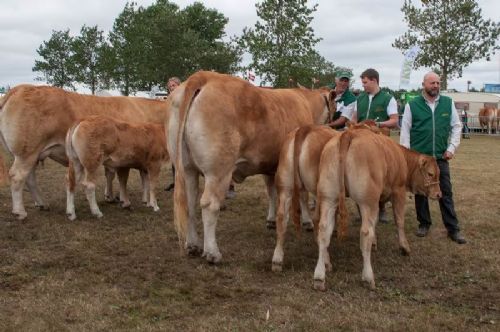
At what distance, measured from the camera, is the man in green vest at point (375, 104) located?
7.00 m

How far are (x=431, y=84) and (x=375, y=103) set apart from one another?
0.90 meters

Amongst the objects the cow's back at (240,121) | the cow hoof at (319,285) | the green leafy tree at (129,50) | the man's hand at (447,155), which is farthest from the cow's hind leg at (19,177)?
the green leafy tree at (129,50)

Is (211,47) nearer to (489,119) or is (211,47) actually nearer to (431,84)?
(489,119)

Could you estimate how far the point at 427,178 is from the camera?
610cm

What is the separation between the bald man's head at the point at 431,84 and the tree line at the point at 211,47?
14839mm

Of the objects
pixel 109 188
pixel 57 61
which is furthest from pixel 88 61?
pixel 109 188

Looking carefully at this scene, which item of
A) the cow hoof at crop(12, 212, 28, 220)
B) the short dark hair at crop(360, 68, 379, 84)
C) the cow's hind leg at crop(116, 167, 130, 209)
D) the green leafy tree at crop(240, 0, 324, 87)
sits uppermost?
the green leafy tree at crop(240, 0, 324, 87)

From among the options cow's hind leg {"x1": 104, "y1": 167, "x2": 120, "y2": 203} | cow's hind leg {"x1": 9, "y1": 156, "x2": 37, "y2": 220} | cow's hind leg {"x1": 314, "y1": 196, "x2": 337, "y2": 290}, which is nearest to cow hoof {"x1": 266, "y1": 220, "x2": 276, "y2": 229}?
cow's hind leg {"x1": 314, "y1": 196, "x2": 337, "y2": 290}

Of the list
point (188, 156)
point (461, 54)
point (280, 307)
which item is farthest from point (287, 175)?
point (461, 54)

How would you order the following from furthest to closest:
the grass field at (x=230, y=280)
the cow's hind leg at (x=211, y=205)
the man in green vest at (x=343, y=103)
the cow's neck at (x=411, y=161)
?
the man in green vest at (x=343, y=103), the cow's neck at (x=411, y=161), the cow's hind leg at (x=211, y=205), the grass field at (x=230, y=280)

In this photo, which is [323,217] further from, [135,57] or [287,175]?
[135,57]

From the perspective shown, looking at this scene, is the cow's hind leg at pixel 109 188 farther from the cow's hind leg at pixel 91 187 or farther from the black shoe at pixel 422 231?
the black shoe at pixel 422 231

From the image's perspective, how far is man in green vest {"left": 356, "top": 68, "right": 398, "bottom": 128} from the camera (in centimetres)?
700

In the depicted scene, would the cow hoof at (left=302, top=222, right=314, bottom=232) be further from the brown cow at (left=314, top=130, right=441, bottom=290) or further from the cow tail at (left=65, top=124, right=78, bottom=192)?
the cow tail at (left=65, top=124, right=78, bottom=192)
